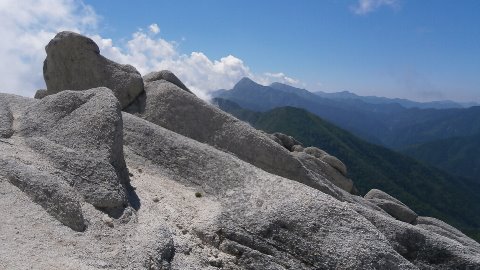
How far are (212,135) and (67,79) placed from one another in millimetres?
18417

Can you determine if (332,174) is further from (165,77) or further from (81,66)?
(81,66)

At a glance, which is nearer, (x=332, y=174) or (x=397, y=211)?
(x=397, y=211)

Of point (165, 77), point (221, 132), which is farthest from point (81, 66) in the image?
point (221, 132)

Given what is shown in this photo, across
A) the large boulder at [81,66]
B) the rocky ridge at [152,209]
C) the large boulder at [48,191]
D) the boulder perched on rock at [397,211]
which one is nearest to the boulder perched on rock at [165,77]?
the large boulder at [81,66]

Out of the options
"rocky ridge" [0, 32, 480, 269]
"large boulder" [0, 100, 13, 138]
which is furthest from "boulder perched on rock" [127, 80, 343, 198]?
Answer: "large boulder" [0, 100, 13, 138]

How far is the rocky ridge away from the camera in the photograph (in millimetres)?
23203

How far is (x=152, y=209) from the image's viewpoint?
2969 cm

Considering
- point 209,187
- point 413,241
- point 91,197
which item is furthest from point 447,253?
point 91,197

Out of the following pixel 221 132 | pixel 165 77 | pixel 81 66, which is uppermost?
pixel 165 77

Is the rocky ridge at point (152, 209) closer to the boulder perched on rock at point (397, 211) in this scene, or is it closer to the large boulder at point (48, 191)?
the large boulder at point (48, 191)

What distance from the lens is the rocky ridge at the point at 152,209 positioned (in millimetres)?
23203

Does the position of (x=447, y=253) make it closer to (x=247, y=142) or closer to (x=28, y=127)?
(x=247, y=142)

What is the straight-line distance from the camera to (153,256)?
23328 millimetres

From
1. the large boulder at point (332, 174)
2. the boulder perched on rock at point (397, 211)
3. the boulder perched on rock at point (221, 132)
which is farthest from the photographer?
the large boulder at point (332, 174)
